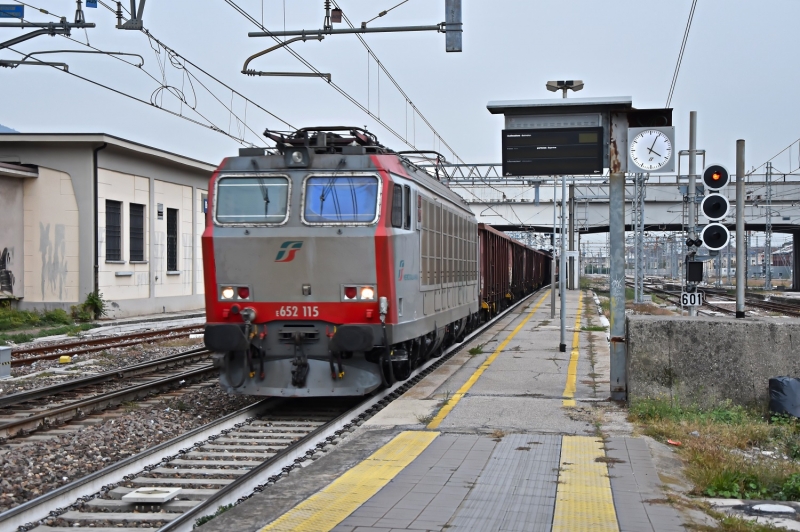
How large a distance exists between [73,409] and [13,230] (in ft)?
61.6

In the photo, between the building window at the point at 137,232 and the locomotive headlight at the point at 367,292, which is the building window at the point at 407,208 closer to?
the locomotive headlight at the point at 367,292

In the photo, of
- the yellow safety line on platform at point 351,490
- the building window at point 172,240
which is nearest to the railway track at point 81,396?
the yellow safety line on platform at point 351,490

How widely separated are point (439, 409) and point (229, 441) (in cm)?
253

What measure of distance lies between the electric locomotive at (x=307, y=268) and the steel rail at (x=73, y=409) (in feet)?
5.66

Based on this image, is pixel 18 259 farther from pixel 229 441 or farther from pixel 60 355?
pixel 229 441

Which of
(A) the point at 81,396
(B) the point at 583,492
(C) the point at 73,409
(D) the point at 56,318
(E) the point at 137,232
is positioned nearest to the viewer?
(B) the point at 583,492

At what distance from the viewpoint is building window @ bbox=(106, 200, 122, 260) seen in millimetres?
28938

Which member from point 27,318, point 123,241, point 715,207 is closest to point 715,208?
point 715,207

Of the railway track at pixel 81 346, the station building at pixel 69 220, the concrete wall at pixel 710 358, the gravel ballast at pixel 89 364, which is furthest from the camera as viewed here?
the station building at pixel 69 220

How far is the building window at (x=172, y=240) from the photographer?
110 feet

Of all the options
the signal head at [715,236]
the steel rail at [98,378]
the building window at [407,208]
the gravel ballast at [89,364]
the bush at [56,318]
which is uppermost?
the building window at [407,208]

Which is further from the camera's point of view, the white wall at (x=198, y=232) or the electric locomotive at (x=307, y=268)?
the white wall at (x=198, y=232)

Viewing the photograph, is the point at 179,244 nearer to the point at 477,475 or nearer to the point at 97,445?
the point at 97,445

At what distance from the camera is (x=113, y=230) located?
1154 inches
